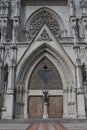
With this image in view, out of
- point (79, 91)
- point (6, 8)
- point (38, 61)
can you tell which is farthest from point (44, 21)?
point (79, 91)

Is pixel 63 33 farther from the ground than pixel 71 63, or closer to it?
farther from the ground

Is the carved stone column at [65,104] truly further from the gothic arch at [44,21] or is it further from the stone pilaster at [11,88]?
the gothic arch at [44,21]

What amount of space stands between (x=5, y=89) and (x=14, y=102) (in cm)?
146

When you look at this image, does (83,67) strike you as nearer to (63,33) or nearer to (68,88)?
(68,88)

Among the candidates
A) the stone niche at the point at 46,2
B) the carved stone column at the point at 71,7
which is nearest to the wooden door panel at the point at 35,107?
the carved stone column at the point at 71,7

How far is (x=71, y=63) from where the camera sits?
17828mm

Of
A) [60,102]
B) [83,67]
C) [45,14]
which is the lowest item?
[60,102]

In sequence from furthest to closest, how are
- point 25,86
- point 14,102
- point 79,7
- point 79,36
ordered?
point 79,7
point 79,36
point 25,86
point 14,102

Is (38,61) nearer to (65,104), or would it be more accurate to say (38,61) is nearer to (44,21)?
(65,104)

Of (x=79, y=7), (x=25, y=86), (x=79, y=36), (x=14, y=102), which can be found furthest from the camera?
Result: (x=79, y=7)

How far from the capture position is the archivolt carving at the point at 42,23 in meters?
22.1

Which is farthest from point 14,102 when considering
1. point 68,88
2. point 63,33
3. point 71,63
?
point 63,33

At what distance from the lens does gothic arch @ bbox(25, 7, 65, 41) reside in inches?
872

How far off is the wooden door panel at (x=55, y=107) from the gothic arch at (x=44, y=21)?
744 cm
